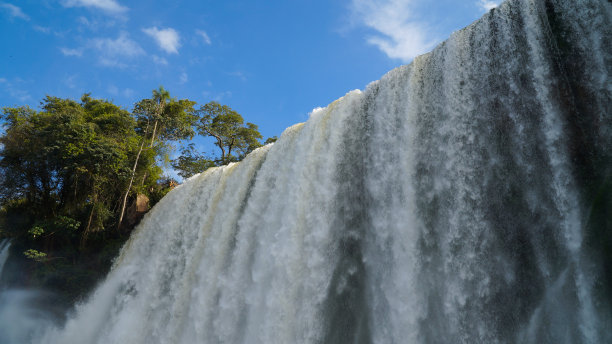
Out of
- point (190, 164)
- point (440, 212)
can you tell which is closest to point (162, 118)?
point (190, 164)

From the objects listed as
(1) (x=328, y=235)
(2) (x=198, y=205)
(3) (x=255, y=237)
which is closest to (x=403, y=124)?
(1) (x=328, y=235)

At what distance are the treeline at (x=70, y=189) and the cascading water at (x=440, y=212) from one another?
5.97 m

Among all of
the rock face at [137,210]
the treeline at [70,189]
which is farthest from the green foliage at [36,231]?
the rock face at [137,210]

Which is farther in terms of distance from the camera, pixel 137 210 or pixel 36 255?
pixel 137 210

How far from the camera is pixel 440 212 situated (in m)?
6.49

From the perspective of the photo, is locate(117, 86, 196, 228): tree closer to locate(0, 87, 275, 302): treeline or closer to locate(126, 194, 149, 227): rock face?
locate(0, 87, 275, 302): treeline

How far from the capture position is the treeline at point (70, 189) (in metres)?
14.1

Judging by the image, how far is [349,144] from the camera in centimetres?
848

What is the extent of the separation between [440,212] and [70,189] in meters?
15.6

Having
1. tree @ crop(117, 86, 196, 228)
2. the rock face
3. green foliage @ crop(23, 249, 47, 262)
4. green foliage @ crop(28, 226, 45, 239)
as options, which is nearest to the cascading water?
the rock face

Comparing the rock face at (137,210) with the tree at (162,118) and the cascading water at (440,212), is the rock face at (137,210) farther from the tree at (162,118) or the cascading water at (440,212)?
the cascading water at (440,212)

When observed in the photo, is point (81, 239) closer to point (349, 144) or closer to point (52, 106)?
point (52, 106)

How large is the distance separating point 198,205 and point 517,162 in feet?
29.6

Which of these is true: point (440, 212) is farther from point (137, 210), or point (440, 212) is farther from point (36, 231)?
point (36, 231)
